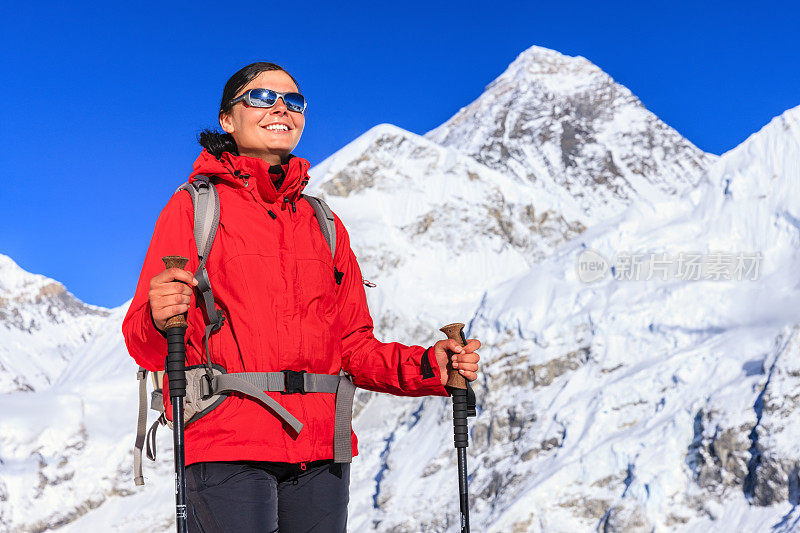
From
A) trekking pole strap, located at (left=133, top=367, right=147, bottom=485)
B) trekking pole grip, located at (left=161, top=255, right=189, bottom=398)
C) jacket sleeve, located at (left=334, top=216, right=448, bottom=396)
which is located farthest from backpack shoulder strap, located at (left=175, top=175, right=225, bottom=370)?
jacket sleeve, located at (left=334, top=216, right=448, bottom=396)

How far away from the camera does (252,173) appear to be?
3.64 meters

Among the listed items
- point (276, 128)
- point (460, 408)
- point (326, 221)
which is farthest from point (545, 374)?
point (276, 128)

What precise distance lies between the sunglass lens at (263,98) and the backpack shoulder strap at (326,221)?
0.44 meters

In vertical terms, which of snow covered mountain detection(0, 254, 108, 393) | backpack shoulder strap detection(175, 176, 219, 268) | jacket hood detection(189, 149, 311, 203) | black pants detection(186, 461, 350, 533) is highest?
snow covered mountain detection(0, 254, 108, 393)

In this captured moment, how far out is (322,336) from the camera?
11.7 ft

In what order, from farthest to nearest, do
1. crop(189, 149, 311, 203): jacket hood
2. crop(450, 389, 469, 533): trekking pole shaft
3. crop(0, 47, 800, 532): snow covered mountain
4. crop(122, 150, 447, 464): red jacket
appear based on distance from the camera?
crop(0, 47, 800, 532): snow covered mountain, crop(450, 389, 469, 533): trekking pole shaft, crop(189, 149, 311, 203): jacket hood, crop(122, 150, 447, 464): red jacket

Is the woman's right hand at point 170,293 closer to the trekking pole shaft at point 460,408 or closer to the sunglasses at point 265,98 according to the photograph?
the sunglasses at point 265,98

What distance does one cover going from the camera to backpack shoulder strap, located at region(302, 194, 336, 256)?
12.7 ft

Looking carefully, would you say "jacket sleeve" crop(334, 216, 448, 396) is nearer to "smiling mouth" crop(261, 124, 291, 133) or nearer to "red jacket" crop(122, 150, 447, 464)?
"red jacket" crop(122, 150, 447, 464)

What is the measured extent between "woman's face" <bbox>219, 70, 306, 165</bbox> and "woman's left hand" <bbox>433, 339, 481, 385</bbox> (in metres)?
1.08

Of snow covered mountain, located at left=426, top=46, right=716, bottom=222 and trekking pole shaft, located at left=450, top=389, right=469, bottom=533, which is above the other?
snow covered mountain, located at left=426, top=46, right=716, bottom=222

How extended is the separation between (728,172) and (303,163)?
5159cm

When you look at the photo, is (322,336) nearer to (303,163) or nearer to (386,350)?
(386,350)

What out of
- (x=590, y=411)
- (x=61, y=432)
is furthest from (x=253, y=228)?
(x=61, y=432)
